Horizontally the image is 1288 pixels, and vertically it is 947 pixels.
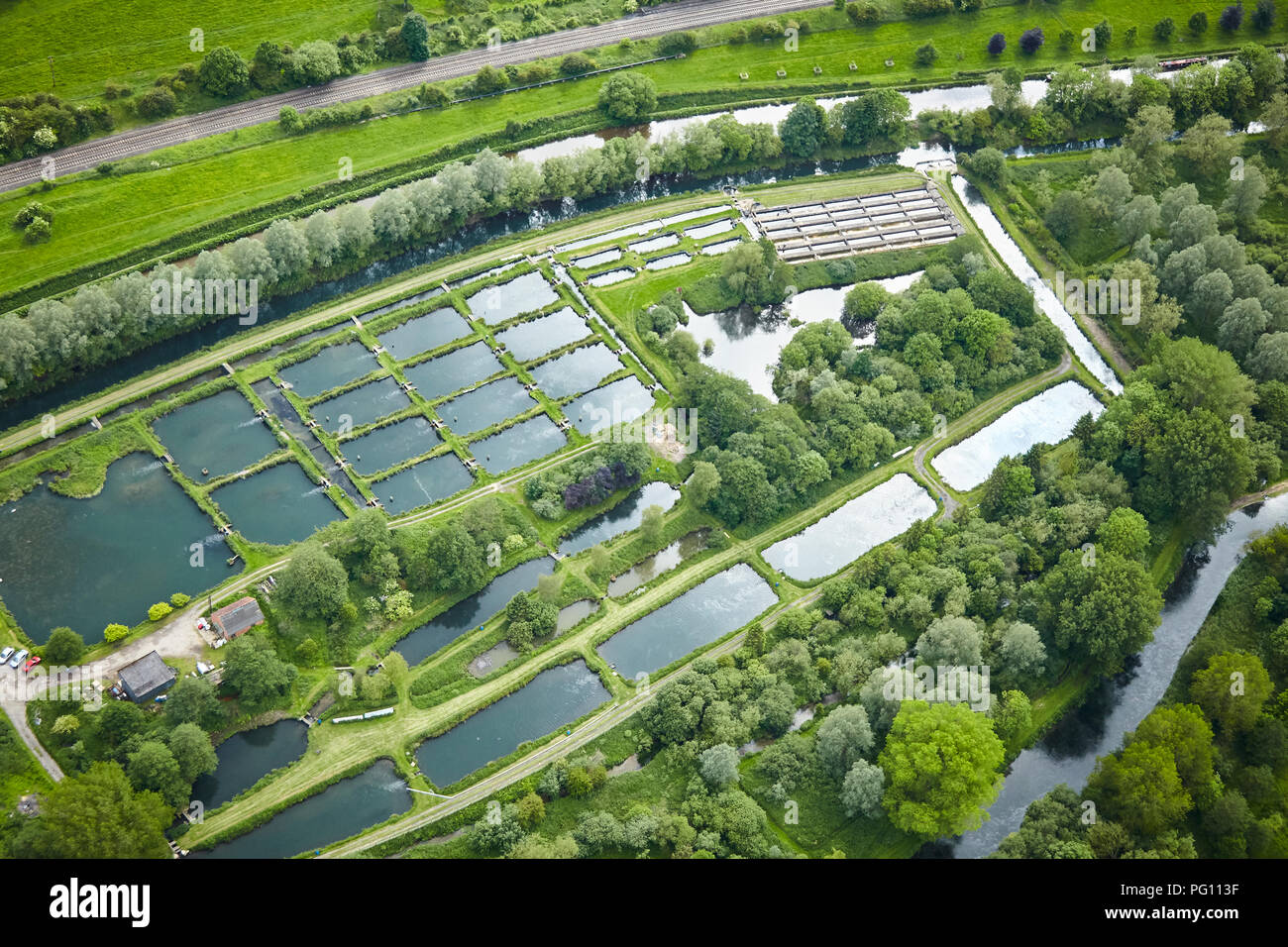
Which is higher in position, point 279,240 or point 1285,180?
point 279,240

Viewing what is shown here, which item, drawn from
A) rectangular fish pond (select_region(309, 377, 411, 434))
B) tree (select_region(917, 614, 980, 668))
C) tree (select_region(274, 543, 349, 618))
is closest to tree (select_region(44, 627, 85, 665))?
tree (select_region(274, 543, 349, 618))

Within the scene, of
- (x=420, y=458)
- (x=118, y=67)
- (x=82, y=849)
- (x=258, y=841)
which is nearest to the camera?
(x=82, y=849)

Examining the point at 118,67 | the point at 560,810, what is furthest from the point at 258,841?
the point at 118,67

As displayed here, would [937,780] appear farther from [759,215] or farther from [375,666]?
[759,215]

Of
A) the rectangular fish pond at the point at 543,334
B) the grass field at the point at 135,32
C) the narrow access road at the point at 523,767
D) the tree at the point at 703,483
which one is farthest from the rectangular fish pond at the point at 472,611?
the grass field at the point at 135,32

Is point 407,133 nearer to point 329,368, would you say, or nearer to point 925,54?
point 329,368

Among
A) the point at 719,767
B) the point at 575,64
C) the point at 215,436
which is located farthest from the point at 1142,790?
the point at 575,64
